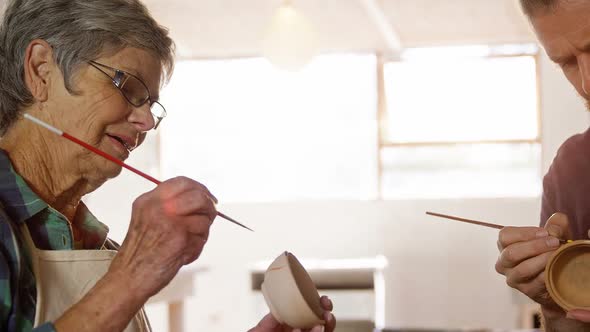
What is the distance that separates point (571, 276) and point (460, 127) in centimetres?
639

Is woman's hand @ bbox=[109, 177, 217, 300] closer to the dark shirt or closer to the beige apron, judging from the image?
the beige apron

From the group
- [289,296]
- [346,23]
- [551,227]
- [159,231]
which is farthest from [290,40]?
[159,231]

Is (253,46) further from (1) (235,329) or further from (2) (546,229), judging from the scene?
(2) (546,229)

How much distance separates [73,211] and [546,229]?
998 millimetres

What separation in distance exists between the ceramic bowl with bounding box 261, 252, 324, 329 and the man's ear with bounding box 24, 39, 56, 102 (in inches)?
22.8

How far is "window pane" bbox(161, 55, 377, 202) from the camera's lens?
312 inches

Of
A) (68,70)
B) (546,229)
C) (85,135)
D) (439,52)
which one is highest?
(439,52)

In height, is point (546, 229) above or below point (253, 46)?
below

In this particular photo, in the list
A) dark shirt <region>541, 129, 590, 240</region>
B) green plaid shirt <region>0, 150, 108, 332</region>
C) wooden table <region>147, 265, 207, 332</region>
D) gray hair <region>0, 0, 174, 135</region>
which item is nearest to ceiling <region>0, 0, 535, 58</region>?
wooden table <region>147, 265, 207, 332</region>

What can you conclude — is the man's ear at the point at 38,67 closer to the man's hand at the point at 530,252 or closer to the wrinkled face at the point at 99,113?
the wrinkled face at the point at 99,113

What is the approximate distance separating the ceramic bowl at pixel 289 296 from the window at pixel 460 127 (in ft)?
21.1

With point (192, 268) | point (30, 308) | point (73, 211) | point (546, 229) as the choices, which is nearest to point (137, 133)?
point (73, 211)

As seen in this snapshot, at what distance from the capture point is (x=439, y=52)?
7879 mm

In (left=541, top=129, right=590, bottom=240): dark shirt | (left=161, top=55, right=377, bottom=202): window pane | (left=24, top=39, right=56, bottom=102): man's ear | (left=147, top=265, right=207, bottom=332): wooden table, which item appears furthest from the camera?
(left=161, top=55, right=377, bottom=202): window pane
